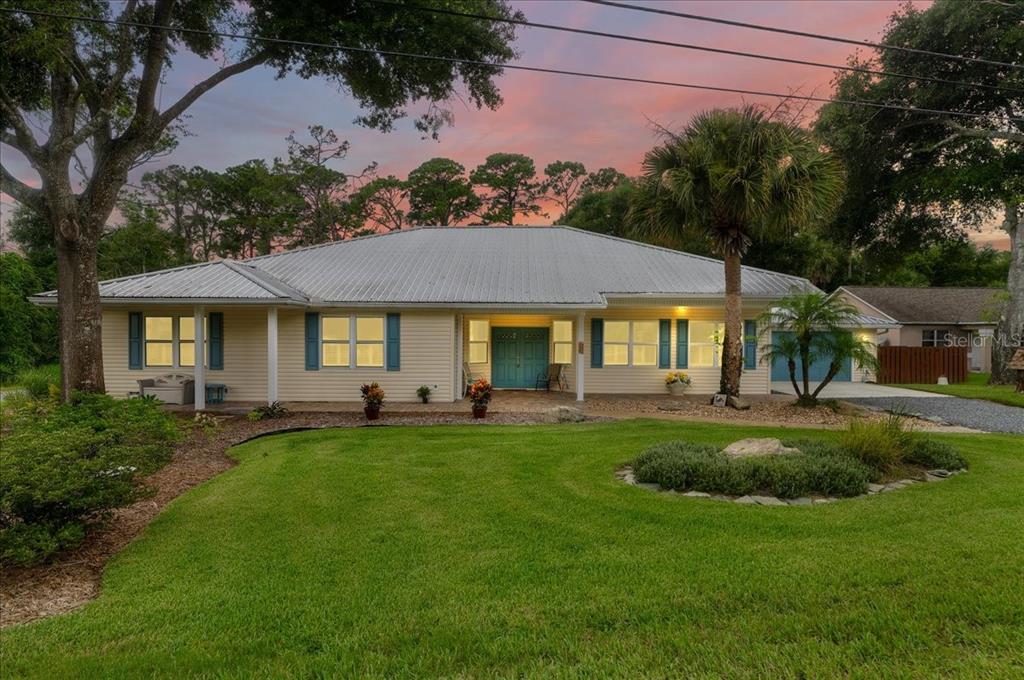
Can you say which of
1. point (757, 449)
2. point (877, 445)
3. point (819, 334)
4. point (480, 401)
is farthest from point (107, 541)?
point (819, 334)

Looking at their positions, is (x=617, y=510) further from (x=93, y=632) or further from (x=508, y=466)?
(x=93, y=632)

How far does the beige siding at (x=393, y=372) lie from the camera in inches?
527

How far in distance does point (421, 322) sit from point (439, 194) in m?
22.8

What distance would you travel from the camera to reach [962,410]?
1253 cm

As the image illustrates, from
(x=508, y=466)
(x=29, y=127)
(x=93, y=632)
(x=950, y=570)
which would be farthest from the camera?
(x=29, y=127)

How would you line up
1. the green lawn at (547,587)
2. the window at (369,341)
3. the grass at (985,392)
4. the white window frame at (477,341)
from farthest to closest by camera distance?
the white window frame at (477,341), the grass at (985,392), the window at (369,341), the green lawn at (547,587)

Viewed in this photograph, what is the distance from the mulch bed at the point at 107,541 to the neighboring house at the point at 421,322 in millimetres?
2557

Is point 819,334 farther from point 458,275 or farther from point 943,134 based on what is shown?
point 943,134

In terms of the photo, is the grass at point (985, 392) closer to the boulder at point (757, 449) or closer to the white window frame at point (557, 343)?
the boulder at point (757, 449)

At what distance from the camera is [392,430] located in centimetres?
970

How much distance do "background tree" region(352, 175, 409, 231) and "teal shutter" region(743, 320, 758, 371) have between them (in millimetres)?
24720

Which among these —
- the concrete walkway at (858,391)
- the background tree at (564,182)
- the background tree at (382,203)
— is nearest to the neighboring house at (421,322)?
the concrete walkway at (858,391)

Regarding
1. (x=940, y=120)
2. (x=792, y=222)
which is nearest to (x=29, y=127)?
(x=792, y=222)

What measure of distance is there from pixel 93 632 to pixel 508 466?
4.59 metres
